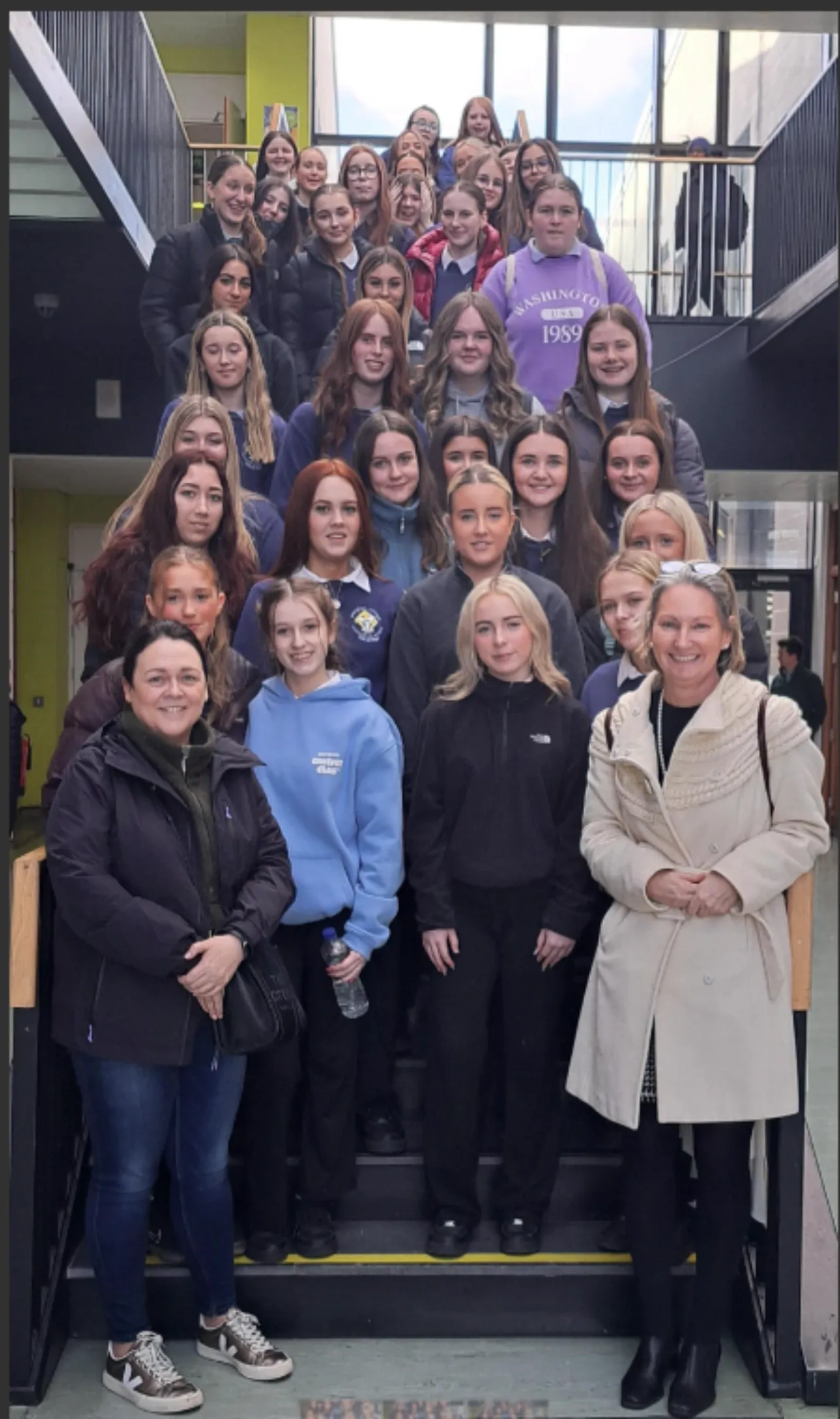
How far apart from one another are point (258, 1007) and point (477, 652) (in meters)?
0.92

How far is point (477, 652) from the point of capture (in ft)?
10.5

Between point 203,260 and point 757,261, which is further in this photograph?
point 757,261

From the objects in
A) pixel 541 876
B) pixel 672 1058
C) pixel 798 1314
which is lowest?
pixel 798 1314

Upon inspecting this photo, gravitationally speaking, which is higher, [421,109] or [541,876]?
[421,109]

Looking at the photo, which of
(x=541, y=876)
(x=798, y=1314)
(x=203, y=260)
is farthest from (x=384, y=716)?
(x=203, y=260)

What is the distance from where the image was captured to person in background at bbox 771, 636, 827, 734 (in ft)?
38.9

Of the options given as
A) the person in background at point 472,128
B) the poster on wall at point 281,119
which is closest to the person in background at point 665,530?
the poster on wall at point 281,119

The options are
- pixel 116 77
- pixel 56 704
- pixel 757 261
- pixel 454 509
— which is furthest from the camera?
pixel 56 704

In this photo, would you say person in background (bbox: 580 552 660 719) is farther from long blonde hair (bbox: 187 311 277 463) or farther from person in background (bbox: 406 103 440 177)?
person in background (bbox: 406 103 440 177)

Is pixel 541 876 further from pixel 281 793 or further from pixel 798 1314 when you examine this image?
pixel 798 1314

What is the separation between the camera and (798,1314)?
299cm

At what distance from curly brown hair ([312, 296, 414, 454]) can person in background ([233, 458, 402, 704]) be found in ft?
3.39

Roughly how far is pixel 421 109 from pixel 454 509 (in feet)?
19.0

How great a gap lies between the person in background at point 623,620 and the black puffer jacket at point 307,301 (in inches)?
119
